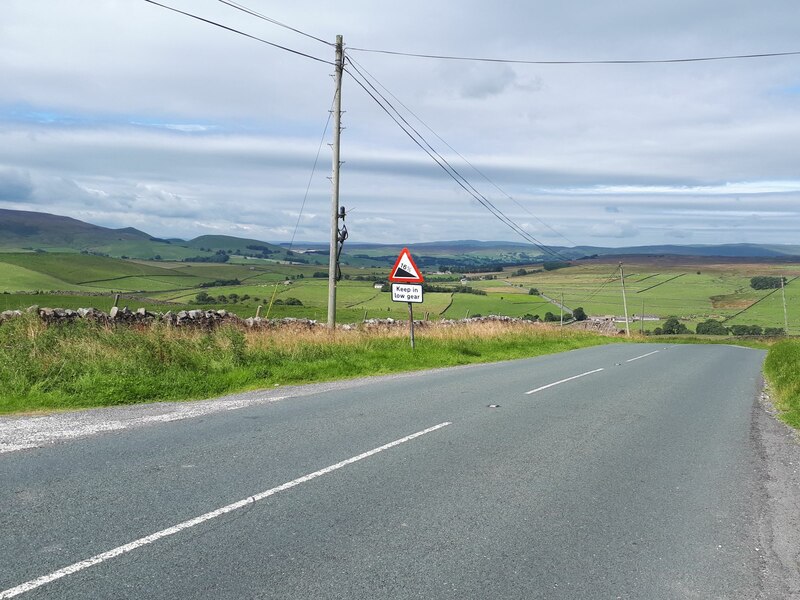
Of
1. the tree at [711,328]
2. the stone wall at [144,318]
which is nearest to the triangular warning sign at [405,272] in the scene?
the stone wall at [144,318]

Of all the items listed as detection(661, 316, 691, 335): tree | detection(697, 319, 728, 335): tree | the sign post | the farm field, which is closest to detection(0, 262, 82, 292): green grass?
the farm field

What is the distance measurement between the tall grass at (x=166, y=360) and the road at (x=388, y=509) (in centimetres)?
247

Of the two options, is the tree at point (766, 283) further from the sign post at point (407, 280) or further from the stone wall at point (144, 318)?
the stone wall at point (144, 318)

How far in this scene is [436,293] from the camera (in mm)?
72500

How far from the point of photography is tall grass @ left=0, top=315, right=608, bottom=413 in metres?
10.9

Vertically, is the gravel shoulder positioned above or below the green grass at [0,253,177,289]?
below

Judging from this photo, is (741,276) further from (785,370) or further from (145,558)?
(145,558)

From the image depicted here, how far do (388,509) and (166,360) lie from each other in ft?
30.3

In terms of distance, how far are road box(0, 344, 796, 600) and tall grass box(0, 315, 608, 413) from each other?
8.11 feet

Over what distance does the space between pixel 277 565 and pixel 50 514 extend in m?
2.11

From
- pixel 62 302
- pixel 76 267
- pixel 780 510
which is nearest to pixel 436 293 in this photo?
pixel 62 302

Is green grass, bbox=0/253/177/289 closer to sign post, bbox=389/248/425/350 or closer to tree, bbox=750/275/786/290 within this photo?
sign post, bbox=389/248/425/350

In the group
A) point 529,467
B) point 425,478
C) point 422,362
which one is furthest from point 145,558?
point 422,362

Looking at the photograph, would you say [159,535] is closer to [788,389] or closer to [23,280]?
[788,389]
